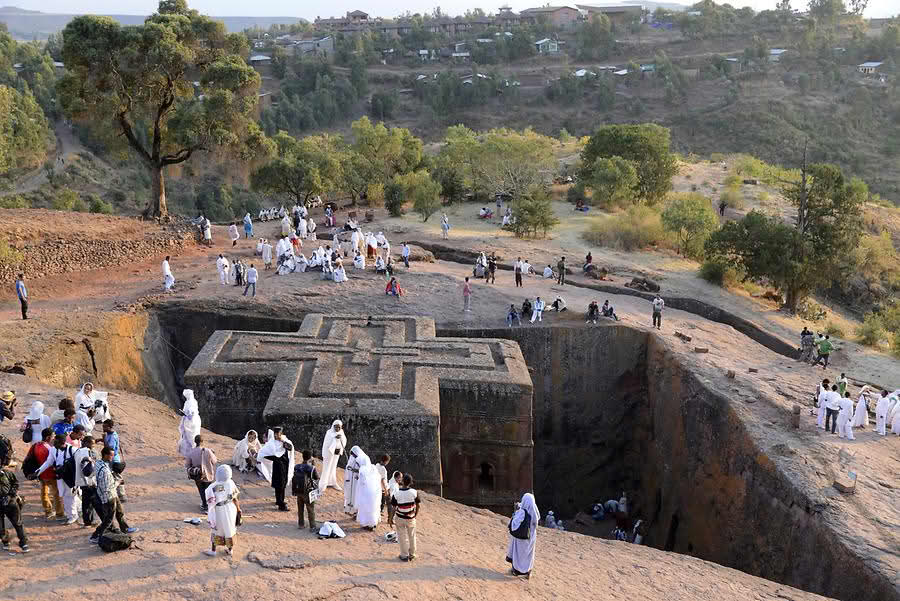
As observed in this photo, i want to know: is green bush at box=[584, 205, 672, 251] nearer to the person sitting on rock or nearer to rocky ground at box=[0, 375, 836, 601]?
the person sitting on rock

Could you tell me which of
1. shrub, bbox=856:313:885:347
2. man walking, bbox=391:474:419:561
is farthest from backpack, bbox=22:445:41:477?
shrub, bbox=856:313:885:347

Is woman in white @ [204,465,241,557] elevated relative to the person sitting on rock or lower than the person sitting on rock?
elevated

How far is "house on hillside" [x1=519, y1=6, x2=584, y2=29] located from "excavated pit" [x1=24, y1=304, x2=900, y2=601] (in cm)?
9696

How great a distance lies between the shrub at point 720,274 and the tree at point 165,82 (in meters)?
16.1

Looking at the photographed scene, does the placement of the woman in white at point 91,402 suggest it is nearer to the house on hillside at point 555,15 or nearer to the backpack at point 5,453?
the backpack at point 5,453

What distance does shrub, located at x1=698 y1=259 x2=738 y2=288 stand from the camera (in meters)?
25.2

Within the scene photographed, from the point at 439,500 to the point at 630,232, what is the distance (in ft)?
66.1

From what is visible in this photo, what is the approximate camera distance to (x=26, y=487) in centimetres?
902

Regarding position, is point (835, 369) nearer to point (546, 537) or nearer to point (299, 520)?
point (546, 537)

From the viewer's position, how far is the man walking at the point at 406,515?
823 cm

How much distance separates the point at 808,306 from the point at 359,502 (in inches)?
834

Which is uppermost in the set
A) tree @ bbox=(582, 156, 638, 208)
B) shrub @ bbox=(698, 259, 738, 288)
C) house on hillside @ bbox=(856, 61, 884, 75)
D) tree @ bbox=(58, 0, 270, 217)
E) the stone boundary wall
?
house on hillside @ bbox=(856, 61, 884, 75)

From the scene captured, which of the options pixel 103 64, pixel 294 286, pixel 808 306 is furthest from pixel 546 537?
pixel 103 64

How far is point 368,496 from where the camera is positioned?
9023 millimetres
